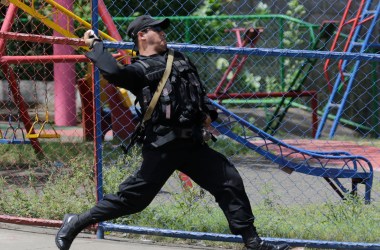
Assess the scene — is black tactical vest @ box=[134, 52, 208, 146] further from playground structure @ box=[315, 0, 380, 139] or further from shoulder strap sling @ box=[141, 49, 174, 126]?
playground structure @ box=[315, 0, 380, 139]

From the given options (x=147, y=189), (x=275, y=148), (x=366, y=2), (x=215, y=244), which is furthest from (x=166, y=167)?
(x=366, y=2)

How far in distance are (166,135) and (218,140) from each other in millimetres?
5914

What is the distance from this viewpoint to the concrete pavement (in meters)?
7.03

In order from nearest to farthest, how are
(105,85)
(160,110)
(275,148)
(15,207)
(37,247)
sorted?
(160,110) < (37,247) < (15,207) < (105,85) < (275,148)

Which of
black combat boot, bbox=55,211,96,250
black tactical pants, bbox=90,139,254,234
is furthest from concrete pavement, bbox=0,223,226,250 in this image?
black tactical pants, bbox=90,139,254,234

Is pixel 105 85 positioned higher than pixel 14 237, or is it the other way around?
pixel 105 85

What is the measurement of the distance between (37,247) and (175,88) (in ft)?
6.18

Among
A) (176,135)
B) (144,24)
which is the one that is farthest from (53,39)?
(176,135)

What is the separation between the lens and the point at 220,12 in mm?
15570

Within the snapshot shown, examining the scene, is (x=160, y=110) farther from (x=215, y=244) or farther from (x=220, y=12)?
(x=220, y=12)

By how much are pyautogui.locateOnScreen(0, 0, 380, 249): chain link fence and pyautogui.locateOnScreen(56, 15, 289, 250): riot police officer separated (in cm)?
74

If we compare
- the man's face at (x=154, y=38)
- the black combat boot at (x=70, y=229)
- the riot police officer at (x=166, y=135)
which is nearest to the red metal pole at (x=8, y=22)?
the riot police officer at (x=166, y=135)

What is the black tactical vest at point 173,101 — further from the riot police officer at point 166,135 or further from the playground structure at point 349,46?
the playground structure at point 349,46

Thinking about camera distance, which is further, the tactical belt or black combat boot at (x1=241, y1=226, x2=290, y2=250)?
black combat boot at (x1=241, y1=226, x2=290, y2=250)
